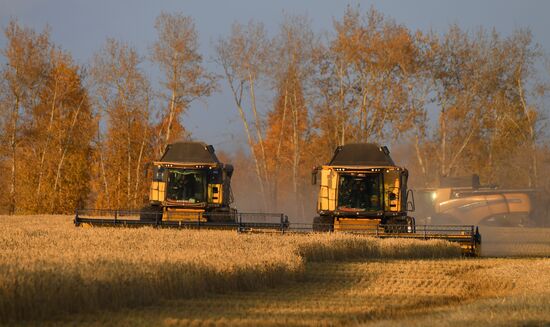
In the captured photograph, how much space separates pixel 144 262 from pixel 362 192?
46.5ft

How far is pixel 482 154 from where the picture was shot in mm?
58781

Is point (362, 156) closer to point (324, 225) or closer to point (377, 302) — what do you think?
point (324, 225)

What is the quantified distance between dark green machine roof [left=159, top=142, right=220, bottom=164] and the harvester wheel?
161 cm

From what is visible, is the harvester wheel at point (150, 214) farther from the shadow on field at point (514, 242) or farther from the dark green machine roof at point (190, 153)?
the shadow on field at point (514, 242)

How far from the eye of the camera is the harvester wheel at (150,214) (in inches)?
1155

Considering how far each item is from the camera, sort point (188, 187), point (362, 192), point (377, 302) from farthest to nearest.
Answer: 1. point (188, 187)
2. point (362, 192)
3. point (377, 302)

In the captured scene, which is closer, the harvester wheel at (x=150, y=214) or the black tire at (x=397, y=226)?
the black tire at (x=397, y=226)

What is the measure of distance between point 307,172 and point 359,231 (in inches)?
1183

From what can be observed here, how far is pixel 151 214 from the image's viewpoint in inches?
1182

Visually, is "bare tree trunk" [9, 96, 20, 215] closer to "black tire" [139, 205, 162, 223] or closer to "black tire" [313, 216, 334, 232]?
"black tire" [139, 205, 162, 223]

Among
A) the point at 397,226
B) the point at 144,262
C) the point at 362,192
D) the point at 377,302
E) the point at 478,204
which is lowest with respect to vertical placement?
the point at 377,302

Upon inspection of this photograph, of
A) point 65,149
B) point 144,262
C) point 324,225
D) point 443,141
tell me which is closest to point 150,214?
point 324,225

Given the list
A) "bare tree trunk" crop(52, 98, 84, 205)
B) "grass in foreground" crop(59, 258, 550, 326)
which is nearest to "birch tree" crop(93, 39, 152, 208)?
"bare tree trunk" crop(52, 98, 84, 205)

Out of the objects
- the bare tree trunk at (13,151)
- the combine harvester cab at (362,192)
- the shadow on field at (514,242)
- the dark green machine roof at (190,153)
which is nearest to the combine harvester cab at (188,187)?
the dark green machine roof at (190,153)
